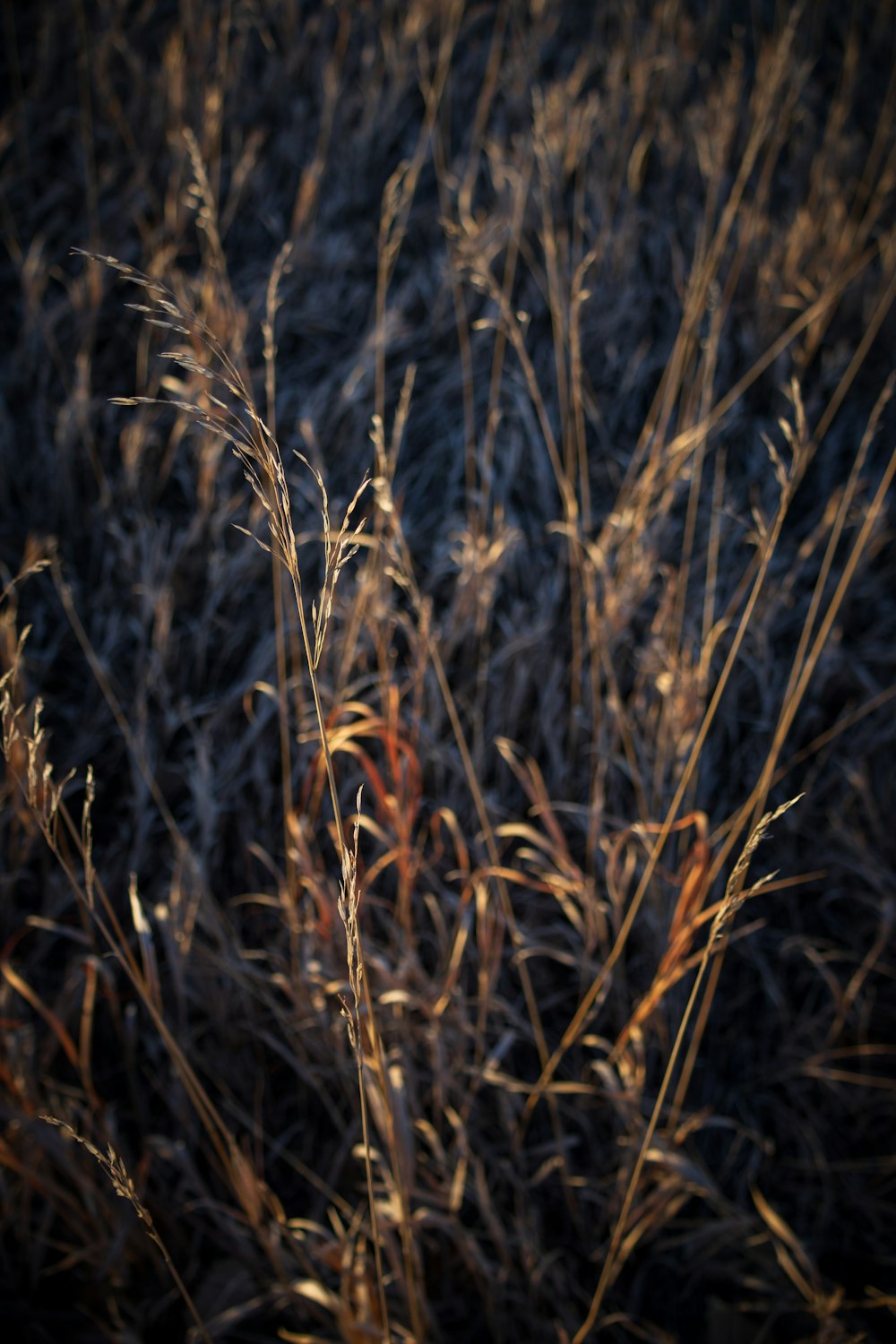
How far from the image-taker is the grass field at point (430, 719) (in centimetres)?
99

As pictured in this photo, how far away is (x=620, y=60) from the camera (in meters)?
2.20

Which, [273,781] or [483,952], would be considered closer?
[483,952]

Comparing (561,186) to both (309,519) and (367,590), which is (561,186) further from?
(367,590)

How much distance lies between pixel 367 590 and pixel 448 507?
0.52 m

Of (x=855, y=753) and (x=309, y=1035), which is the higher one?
(x=855, y=753)

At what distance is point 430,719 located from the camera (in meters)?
1.35

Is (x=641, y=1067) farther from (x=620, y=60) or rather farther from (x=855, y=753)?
(x=620, y=60)

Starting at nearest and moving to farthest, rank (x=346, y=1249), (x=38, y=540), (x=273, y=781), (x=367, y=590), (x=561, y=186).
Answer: (x=346, y=1249)
(x=367, y=590)
(x=273, y=781)
(x=38, y=540)
(x=561, y=186)

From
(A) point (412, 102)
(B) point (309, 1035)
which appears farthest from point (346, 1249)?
(A) point (412, 102)

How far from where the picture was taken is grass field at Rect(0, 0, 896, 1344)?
3.25 feet

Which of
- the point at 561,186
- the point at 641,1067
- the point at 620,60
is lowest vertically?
the point at 641,1067

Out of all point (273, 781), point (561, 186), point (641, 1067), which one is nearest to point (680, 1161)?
point (641, 1067)

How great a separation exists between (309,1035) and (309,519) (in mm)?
853

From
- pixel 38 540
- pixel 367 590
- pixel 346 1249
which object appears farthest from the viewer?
pixel 38 540
